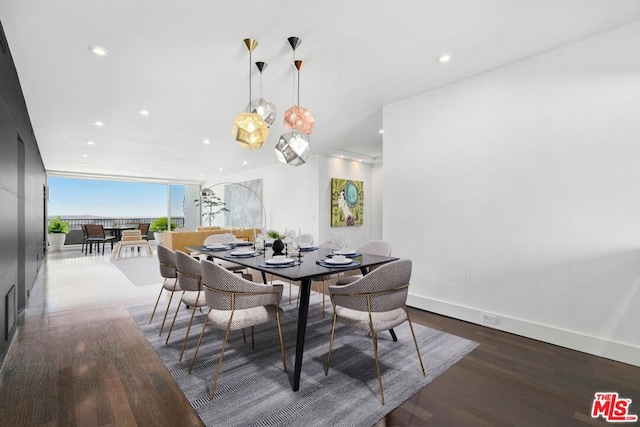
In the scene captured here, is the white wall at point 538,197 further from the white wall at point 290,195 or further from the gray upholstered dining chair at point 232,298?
the white wall at point 290,195

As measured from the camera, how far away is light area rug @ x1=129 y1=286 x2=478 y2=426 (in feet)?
5.36

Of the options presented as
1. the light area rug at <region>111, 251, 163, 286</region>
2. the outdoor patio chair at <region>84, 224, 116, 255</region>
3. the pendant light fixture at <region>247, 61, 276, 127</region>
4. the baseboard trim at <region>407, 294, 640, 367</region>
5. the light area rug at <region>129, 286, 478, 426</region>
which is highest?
the pendant light fixture at <region>247, 61, 276, 127</region>

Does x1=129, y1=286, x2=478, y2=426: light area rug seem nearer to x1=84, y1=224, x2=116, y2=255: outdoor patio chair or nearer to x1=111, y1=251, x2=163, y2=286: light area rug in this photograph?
x1=111, y1=251, x2=163, y2=286: light area rug

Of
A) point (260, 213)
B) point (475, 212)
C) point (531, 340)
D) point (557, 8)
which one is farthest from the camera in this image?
point (260, 213)

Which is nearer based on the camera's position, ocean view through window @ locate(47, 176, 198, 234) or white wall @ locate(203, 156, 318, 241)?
white wall @ locate(203, 156, 318, 241)

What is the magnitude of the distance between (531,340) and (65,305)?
5.01 metres

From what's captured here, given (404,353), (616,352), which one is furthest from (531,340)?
(404,353)

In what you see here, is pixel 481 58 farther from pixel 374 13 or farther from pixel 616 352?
pixel 616 352

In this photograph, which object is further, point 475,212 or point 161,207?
point 161,207

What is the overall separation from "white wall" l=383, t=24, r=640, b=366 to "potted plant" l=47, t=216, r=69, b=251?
9.92 metres

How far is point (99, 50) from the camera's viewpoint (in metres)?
2.49

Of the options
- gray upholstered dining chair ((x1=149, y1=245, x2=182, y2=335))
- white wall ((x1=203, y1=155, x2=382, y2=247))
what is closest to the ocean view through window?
white wall ((x1=203, y1=155, x2=382, y2=247))

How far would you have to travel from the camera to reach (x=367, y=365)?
2.14m

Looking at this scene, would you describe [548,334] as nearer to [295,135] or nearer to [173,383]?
[295,135]
